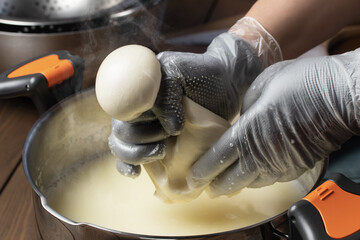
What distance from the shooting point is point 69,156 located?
987 mm

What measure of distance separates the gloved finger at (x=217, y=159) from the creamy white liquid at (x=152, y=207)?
11 centimetres

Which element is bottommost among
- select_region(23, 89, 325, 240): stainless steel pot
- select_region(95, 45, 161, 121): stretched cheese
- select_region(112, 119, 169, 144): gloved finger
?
select_region(23, 89, 325, 240): stainless steel pot

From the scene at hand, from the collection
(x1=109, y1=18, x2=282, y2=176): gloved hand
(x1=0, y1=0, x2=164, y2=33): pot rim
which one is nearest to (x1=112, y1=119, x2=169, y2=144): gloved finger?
(x1=109, y1=18, x2=282, y2=176): gloved hand

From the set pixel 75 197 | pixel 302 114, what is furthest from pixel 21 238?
pixel 302 114

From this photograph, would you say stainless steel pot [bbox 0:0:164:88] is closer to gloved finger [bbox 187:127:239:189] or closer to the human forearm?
the human forearm

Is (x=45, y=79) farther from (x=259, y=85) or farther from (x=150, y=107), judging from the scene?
(x=259, y=85)

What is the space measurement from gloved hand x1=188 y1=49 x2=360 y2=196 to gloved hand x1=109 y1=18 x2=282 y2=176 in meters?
0.06

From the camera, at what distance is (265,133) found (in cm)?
68

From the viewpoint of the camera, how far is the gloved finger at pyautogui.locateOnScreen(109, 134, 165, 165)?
69 centimetres

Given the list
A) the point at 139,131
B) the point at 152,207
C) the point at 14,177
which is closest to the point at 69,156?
the point at 14,177

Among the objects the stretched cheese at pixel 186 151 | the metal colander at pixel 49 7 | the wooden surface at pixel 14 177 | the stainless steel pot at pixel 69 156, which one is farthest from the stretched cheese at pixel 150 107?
the metal colander at pixel 49 7

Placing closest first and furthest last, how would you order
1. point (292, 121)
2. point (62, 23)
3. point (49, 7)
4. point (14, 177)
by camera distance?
point (292, 121) < point (14, 177) < point (62, 23) < point (49, 7)

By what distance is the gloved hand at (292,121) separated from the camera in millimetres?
643

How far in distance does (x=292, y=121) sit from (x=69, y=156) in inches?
21.1
